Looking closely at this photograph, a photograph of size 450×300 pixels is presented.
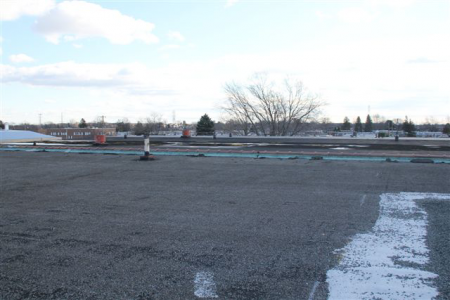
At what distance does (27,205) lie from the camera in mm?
6391

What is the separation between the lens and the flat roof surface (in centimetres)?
318

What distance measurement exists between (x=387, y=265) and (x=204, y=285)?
5.92 feet

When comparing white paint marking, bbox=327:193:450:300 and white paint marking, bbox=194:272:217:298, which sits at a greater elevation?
white paint marking, bbox=327:193:450:300

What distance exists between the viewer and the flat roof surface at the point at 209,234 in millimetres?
3178

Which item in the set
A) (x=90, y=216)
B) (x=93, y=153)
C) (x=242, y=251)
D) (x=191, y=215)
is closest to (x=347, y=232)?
(x=242, y=251)

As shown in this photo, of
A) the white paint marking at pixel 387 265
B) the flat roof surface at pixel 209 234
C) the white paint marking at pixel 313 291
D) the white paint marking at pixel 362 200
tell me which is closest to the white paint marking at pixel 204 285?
the flat roof surface at pixel 209 234

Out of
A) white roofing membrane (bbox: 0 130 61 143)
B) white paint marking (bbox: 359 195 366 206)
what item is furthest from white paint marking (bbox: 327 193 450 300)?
white roofing membrane (bbox: 0 130 61 143)

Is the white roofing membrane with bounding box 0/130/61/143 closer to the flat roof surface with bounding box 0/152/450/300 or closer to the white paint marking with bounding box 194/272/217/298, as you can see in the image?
the flat roof surface with bounding box 0/152/450/300

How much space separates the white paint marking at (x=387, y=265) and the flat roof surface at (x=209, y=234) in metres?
0.03

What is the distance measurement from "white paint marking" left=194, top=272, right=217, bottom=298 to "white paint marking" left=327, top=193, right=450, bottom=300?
973 mm

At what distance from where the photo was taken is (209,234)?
4.61 metres

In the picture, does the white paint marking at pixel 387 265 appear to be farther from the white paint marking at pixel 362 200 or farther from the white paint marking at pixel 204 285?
the white paint marking at pixel 204 285

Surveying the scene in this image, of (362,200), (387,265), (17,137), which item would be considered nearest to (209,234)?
(387,265)

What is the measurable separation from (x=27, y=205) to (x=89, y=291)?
13.2 ft
